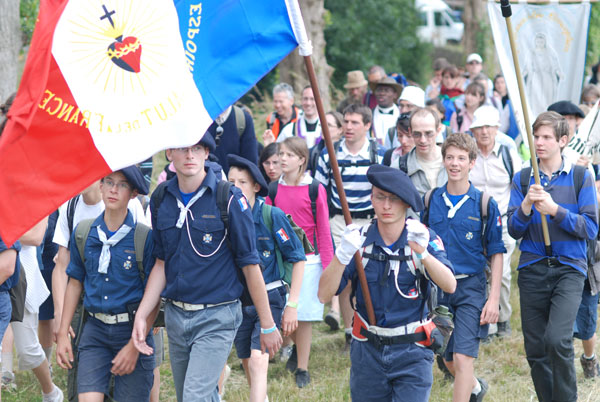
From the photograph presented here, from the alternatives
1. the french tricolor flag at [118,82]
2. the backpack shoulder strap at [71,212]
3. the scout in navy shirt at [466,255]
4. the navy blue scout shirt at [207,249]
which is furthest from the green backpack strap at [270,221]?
the french tricolor flag at [118,82]

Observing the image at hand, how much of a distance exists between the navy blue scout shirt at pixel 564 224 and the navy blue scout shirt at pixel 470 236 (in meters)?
0.14

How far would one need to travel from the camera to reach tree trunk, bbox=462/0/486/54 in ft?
96.9

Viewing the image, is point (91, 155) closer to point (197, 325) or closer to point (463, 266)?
point (197, 325)

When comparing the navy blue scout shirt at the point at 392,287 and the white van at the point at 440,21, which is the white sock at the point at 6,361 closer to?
the navy blue scout shirt at the point at 392,287

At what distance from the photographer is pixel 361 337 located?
507 cm

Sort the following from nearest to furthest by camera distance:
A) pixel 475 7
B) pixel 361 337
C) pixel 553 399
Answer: pixel 361 337, pixel 553 399, pixel 475 7

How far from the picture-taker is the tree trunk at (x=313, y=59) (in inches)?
703

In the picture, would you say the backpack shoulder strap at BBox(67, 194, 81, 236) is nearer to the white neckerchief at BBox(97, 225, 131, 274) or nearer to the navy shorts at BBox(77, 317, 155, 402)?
the white neckerchief at BBox(97, 225, 131, 274)

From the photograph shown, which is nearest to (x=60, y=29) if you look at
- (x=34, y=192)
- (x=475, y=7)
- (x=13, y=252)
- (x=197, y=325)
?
(x=34, y=192)

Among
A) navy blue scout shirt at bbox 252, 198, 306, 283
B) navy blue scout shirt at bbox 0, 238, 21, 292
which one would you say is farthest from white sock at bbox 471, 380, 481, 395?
navy blue scout shirt at bbox 0, 238, 21, 292

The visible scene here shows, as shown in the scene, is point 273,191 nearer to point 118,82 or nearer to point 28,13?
point 118,82

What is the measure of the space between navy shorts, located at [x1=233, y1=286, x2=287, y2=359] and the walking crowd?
0.04ft

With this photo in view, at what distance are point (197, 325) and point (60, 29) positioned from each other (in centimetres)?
194

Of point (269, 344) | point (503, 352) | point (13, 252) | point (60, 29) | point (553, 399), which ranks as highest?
point (60, 29)
